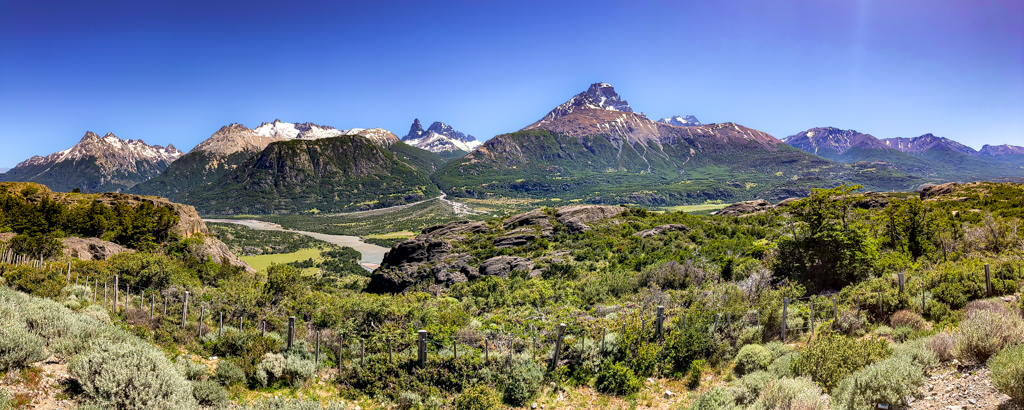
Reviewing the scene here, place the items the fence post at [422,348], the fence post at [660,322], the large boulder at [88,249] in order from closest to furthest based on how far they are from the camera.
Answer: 1. the fence post at [422,348]
2. the fence post at [660,322]
3. the large boulder at [88,249]

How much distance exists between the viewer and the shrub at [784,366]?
9.18 metres

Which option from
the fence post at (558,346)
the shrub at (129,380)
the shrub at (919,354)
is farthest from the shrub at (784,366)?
the shrub at (129,380)

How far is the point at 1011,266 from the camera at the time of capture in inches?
484

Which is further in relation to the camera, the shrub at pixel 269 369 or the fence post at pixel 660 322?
the fence post at pixel 660 322

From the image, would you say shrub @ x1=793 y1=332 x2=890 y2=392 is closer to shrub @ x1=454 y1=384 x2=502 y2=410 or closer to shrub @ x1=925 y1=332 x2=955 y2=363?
shrub @ x1=925 y1=332 x2=955 y2=363

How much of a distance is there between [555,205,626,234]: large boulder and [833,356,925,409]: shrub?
35.3m

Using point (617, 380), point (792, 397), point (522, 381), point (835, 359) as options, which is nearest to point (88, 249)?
point (522, 381)

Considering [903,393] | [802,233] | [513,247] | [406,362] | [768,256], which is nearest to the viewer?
[903,393]

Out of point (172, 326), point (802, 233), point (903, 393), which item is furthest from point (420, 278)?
point (903, 393)

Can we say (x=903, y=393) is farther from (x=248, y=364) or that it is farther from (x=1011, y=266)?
(x=248, y=364)

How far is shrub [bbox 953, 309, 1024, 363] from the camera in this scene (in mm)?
7656

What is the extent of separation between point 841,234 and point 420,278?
26.5m

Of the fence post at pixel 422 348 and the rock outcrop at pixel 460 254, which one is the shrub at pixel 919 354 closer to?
the fence post at pixel 422 348

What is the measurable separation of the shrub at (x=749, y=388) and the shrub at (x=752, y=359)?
1.05 meters
